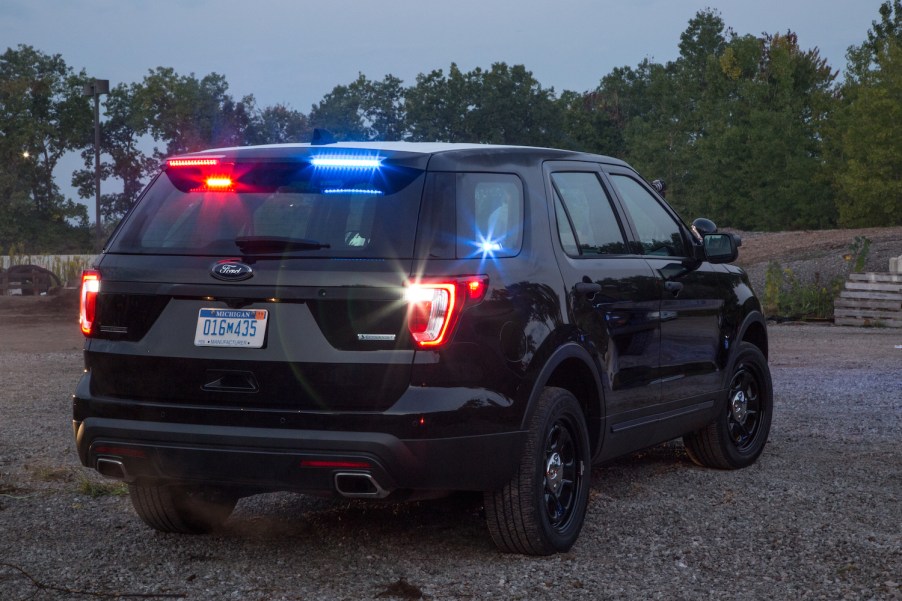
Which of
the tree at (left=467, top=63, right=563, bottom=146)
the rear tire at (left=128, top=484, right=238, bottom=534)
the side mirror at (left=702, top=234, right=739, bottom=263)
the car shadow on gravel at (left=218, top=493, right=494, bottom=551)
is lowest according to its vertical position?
the car shadow on gravel at (left=218, top=493, right=494, bottom=551)

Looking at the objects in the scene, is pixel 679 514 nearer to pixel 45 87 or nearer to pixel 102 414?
pixel 102 414

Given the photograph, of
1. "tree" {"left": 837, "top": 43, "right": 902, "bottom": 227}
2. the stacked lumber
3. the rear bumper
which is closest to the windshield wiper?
the rear bumper

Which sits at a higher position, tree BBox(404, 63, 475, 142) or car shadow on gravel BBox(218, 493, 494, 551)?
tree BBox(404, 63, 475, 142)

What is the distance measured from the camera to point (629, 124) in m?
90.4

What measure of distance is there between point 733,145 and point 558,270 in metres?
61.0

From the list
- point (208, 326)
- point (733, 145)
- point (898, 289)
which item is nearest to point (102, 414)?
point (208, 326)

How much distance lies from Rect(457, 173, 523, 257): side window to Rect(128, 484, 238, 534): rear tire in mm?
1885

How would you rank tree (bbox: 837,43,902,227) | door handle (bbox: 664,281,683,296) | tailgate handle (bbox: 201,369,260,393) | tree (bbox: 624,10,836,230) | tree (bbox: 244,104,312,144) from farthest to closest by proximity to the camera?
tree (bbox: 244,104,312,144)
tree (bbox: 624,10,836,230)
tree (bbox: 837,43,902,227)
door handle (bbox: 664,281,683,296)
tailgate handle (bbox: 201,369,260,393)

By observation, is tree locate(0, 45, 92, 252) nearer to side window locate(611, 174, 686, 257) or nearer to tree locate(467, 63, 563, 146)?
tree locate(467, 63, 563, 146)

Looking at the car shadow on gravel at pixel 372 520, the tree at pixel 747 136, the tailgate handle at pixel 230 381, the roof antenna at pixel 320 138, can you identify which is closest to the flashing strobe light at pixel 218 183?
the roof antenna at pixel 320 138

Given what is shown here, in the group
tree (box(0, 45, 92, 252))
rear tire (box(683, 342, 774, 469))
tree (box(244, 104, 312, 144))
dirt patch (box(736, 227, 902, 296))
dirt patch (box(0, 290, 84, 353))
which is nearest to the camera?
rear tire (box(683, 342, 774, 469))

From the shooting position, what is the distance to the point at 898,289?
21.8 meters

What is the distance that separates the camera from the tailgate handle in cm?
487

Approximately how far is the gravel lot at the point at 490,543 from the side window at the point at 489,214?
1.38m
